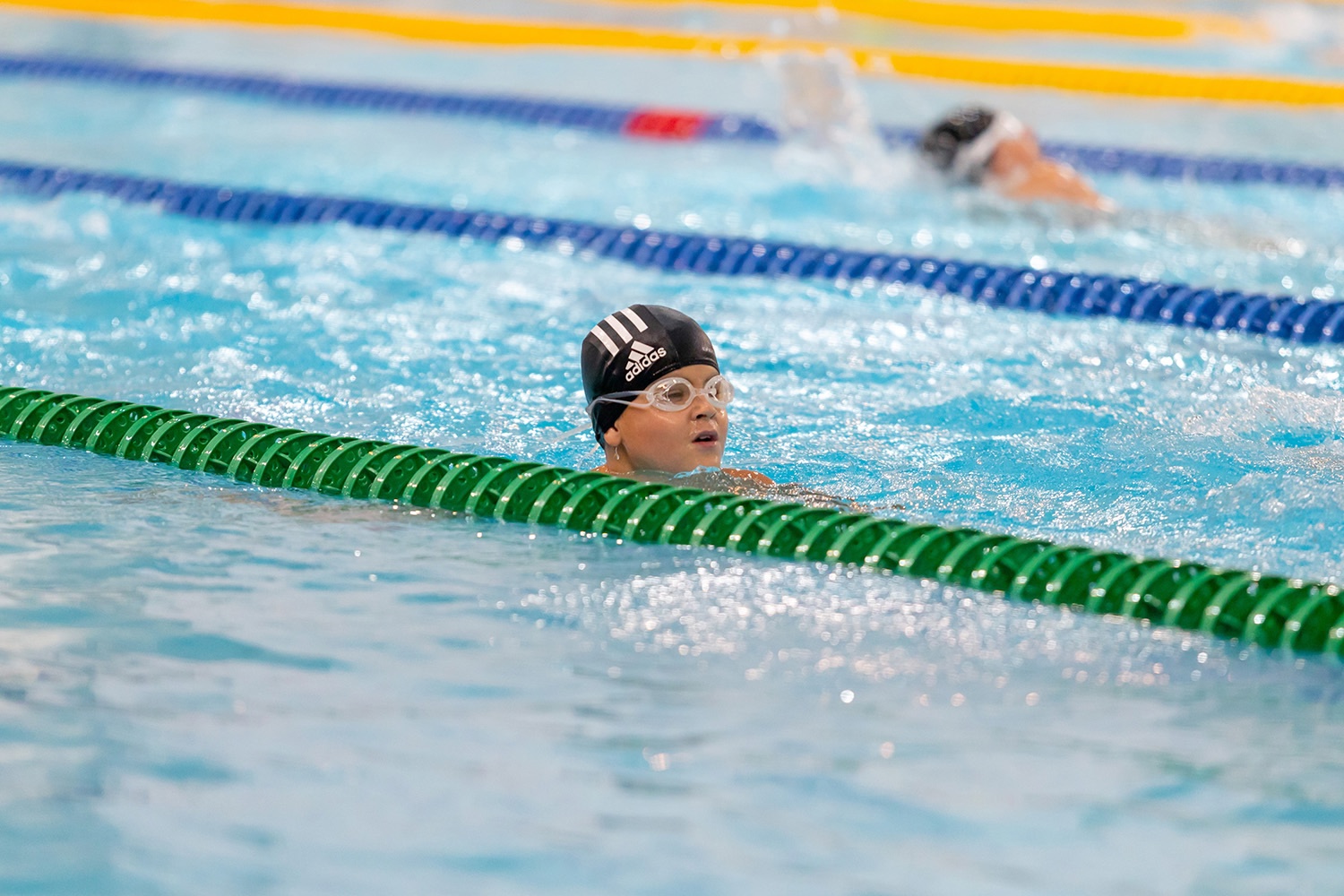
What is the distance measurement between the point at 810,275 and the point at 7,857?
143 inches

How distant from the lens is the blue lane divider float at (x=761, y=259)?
15.3 ft

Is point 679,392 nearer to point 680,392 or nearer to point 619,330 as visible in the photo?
point 680,392

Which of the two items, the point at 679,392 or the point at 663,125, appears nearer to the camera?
the point at 679,392

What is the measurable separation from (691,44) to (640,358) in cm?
841

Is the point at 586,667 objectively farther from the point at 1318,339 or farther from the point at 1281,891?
the point at 1318,339

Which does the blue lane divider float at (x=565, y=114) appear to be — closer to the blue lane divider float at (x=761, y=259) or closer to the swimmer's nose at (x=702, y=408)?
the blue lane divider float at (x=761, y=259)

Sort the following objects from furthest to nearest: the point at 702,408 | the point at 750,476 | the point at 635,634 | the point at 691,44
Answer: the point at 691,44, the point at 750,476, the point at 702,408, the point at 635,634

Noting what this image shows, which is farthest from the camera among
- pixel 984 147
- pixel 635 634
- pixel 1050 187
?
pixel 984 147

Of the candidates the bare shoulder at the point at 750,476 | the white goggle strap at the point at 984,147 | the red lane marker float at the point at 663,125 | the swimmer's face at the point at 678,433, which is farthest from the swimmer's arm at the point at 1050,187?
the swimmer's face at the point at 678,433

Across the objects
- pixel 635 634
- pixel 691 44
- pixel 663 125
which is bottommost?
pixel 635 634

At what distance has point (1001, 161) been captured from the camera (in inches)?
252

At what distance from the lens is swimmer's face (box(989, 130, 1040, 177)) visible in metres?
6.39

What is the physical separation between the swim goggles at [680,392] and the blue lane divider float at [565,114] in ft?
15.2

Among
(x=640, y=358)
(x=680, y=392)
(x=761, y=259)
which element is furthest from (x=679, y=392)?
(x=761, y=259)
